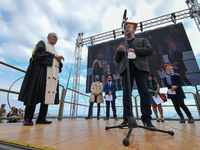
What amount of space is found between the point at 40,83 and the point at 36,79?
0.08 meters

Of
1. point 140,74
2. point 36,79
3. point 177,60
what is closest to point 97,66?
point 177,60

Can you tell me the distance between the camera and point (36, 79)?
4.81 ft

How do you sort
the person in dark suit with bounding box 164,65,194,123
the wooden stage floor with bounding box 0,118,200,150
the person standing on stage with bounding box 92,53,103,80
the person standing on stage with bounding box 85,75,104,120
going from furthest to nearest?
the person standing on stage with bounding box 92,53,103,80
the person standing on stage with bounding box 85,75,104,120
the person in dark suit with bounding box 164,65,194,123
the wooden stage floor with bounding box 0,118,200,150

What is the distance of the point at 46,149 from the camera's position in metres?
0.40

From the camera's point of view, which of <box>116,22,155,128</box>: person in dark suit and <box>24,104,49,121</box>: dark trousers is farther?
<box>24,104,49,121</box>: dark trousers

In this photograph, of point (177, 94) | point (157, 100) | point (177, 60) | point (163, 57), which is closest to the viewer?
point (177, 94)

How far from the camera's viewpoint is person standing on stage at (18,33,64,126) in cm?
140

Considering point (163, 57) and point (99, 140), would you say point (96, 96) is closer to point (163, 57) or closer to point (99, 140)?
point (99, 140)

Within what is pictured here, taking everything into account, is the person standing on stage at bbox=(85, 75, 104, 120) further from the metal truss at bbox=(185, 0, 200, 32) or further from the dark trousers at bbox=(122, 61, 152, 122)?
the metal truss at bbox=(185, 0, 200, 32)

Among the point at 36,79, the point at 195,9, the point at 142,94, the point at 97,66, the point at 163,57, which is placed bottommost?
the point at 142,94

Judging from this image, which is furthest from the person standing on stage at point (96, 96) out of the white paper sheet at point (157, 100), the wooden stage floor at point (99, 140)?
the wooden stage floor at point (99, 140)

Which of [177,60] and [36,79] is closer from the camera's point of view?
[36,79]

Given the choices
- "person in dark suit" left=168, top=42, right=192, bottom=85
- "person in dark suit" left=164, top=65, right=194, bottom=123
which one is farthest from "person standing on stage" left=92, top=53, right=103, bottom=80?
"person in dark suit" left=164, top=65, right=194, bottom=123

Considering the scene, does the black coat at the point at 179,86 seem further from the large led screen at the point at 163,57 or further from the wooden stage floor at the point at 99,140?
the large led screen at the point at 163,57
